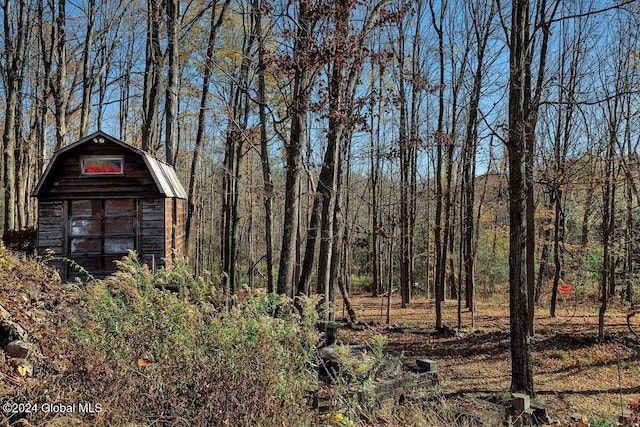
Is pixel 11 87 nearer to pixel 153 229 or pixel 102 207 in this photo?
pixel 102 207

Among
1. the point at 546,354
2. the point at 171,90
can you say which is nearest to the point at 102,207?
the point at 171,90

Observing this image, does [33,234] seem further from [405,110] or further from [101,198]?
[405,110]

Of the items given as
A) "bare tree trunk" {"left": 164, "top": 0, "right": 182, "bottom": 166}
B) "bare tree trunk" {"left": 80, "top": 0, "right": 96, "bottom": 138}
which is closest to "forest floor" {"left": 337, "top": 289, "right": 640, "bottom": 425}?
"bare tree trunk" {"left": 164, "top": 0, "right": 182, "bottom": 166}

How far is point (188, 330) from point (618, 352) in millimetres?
9130

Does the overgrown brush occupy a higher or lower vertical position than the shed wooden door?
lower

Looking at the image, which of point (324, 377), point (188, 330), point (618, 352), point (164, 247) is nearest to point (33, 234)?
point (164, 247)

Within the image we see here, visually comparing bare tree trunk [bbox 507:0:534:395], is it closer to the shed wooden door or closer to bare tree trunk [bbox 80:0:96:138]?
the shed wooden door

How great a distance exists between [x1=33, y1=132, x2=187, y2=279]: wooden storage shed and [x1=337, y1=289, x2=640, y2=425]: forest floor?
510cm

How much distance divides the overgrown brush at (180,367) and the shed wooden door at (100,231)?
21.6 feet

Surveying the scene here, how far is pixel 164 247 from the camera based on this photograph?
368 inches

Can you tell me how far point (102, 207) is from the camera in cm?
927

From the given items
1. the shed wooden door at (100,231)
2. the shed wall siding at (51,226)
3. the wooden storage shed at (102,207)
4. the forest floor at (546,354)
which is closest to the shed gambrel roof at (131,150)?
the wooden storage shed at (102,207)

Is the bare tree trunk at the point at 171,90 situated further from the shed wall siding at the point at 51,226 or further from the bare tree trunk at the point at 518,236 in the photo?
the bare tree trunk at the point at 518,236

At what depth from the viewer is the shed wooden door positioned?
919 cm
